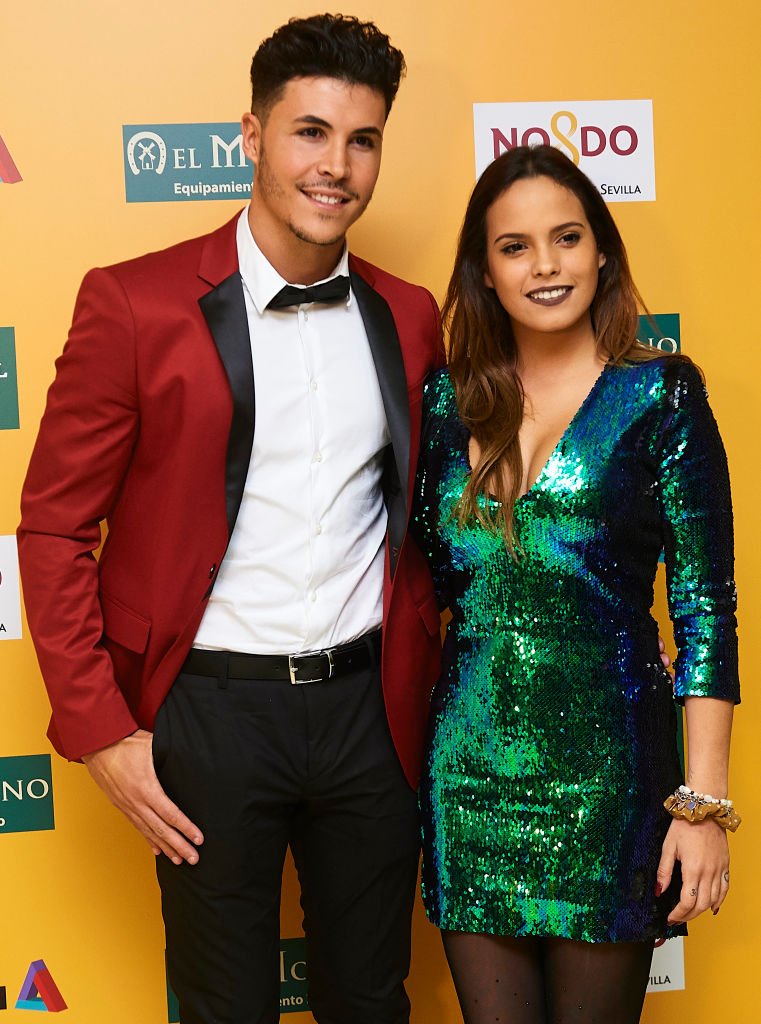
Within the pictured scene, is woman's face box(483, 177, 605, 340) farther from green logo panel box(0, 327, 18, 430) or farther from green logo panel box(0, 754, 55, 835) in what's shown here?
green logo panel box(0, 754, 55, 835)

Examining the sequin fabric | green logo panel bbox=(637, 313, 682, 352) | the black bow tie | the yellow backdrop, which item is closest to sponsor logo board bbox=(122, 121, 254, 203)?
the yellow backdrop

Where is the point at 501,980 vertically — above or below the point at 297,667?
below

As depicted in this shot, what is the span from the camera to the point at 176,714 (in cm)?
169

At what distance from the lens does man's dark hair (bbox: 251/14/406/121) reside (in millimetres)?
1667

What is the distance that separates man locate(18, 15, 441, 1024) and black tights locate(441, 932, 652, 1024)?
21 cm

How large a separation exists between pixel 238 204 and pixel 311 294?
0.60 m

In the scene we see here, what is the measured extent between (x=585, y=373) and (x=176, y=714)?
Result: 0.80 meters

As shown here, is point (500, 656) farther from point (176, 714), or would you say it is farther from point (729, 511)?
point (176, 714)

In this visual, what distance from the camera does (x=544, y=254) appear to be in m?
1.65

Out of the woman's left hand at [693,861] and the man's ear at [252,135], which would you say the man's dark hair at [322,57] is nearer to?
the man's ear at [252,135]

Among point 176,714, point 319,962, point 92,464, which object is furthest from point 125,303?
point 319,962

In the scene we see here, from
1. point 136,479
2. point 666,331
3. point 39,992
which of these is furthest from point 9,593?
point 666,331

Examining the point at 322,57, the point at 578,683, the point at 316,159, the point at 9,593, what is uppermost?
the point at 322,57

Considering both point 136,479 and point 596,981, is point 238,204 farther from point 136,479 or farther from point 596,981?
point 596,981
